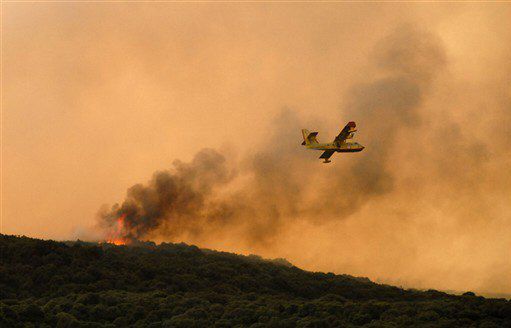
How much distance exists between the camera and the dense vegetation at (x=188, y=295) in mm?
87875

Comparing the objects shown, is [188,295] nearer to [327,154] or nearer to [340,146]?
[327,154]

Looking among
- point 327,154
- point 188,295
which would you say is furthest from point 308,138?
point 188,295

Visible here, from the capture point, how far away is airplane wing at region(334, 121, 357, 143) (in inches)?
4589

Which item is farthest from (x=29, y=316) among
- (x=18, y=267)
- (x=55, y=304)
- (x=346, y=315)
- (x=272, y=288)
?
(x=272, y=288)

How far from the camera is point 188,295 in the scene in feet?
359

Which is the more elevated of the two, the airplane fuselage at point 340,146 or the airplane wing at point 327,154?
the airplane fuselage at point 340,146

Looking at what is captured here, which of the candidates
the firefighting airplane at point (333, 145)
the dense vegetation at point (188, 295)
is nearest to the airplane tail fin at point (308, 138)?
the firefighting airplane at point (333, 145)

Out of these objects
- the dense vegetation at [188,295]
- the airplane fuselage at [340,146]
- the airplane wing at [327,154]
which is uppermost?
the airplane fuselage at [340,146]

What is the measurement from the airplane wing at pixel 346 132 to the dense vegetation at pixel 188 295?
28.0 meters

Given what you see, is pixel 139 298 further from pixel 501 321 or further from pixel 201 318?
pixel 501 321

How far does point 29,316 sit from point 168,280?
128 feet

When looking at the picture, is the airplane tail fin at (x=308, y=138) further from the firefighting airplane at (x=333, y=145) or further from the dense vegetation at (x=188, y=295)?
the dense vegetation at (x=188, y=295)

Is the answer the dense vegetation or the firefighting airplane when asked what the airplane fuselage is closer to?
the firefighting airplane

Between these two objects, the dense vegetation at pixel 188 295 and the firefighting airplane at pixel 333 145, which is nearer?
the dense vegetation at pixel 188 295
